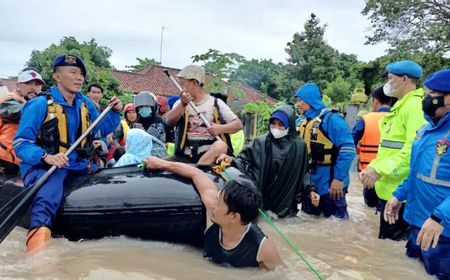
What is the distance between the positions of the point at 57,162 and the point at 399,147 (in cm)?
283

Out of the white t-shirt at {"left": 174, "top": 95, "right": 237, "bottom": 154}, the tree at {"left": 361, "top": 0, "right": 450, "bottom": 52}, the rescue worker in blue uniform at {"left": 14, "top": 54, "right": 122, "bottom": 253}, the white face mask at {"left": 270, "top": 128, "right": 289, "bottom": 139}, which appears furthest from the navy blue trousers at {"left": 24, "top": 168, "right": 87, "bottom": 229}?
the tree at {"left": 361, "top": 0, "right": 450, "bottom": 52}

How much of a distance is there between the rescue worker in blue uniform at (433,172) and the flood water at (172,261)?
317 millimetres

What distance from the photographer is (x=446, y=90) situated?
2953 millimetres

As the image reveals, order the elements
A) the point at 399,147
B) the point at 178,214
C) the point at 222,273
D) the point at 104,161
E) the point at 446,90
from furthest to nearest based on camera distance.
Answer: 1. the point at 104,161
2. the point at 399,147
3. the point at 178,214
4. the point at 222,273
5. the point at 446,90

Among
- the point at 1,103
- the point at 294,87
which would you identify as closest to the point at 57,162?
the point at 1,103

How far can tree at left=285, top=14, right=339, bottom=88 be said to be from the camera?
3164cm

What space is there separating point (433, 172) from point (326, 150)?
1.94 meters

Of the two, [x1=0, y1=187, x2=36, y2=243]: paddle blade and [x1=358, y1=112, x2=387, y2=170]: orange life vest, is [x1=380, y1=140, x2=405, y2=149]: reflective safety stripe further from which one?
[x1=0, y1=187, x2=36, y2=243]: paddle blade

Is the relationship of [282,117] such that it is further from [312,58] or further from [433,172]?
[312,58]

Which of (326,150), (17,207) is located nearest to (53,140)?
(17,207)

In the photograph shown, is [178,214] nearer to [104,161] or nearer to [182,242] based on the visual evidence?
[182,242]

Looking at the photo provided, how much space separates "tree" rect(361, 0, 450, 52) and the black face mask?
58.5 feet

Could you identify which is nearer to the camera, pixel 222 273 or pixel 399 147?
pixel 222 273

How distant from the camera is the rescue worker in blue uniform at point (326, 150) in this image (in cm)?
478
